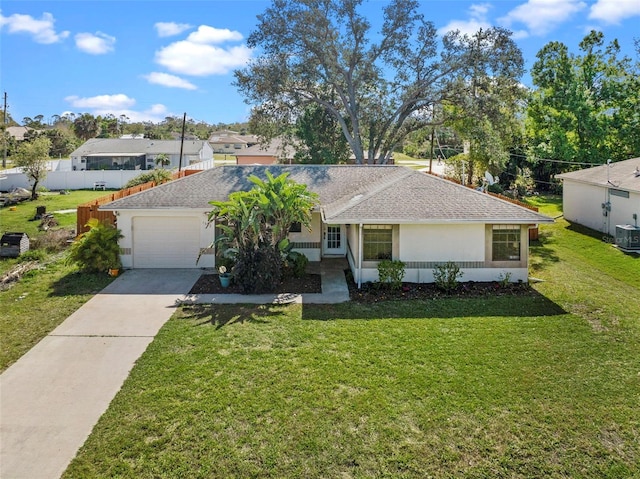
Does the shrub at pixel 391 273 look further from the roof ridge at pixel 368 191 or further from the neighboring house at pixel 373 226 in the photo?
the roof ridge at pixel 368 191

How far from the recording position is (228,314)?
11.9 m

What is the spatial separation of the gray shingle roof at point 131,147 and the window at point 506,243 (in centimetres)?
4570

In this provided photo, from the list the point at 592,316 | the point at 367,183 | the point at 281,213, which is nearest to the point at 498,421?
the point at 592,316

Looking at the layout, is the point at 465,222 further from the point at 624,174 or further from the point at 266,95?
the point at 266,95

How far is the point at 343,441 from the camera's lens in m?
6.70

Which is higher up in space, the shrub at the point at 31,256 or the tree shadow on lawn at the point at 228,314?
the shrub at the point at 31,256

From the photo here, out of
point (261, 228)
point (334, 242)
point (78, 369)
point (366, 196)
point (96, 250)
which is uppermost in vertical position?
point (366, 196)

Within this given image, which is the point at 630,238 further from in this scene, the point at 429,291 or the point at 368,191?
the point at 368,191

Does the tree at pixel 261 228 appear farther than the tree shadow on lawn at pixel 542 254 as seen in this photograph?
No

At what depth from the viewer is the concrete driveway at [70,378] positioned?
6.52m

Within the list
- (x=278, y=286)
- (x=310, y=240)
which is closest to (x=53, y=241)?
(x=310, y=240)

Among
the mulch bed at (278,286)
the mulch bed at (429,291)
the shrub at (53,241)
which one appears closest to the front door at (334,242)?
the mulch bed at (278,286)

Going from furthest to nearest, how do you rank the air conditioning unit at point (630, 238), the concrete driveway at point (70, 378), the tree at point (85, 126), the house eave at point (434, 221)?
the tree at point (85, 126), the air conditioning unit at point (630, 238), the house eave at point (434, 221), the concrete driveway at point (70, 378)

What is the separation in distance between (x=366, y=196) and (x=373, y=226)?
1558 mm
